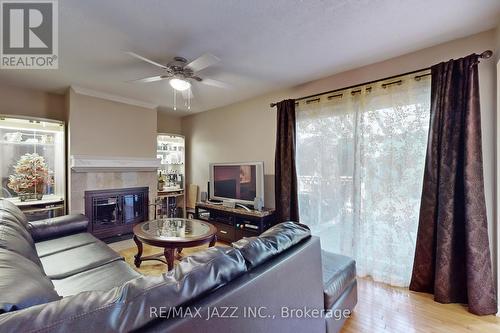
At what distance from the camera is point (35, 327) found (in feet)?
1.92

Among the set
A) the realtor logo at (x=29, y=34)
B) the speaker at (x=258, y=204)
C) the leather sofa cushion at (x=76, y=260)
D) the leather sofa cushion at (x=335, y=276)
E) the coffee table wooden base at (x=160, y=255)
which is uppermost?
the realtor logo at (x=29, y=34)

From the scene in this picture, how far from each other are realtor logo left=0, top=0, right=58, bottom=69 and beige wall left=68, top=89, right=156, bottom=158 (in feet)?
2.51

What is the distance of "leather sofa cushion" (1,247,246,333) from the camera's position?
0.61 meters

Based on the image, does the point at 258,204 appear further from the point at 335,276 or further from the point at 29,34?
the point at 29,34

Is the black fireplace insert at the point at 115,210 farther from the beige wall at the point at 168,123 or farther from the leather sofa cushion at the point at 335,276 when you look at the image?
the leather sofa cushion at the point at 335,276

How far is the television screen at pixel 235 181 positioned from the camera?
3.45m

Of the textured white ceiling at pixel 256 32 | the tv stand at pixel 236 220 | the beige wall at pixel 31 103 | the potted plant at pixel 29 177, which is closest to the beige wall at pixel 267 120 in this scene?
the textured white ceiling at pixel 256 32

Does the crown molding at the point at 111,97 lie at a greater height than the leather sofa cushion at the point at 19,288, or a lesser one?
greater

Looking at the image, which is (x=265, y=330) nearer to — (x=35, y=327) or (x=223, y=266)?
(x=223, y=266)

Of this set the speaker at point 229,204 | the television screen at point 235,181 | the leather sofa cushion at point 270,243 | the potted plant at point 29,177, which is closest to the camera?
the leather sofa cushion at point 270,243

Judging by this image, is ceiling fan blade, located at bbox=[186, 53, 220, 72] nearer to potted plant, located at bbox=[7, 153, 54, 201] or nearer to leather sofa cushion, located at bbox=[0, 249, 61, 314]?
leather sofa cushion, located at bbox=[0, 249, 61, 314]

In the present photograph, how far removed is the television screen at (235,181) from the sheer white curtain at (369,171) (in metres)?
0.76

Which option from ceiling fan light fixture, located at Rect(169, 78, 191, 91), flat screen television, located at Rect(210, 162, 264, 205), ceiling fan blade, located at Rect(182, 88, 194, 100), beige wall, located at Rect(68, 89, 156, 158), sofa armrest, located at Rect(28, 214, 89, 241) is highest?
ceiling fan blade, located at Rect(182, 88, 194, 100)

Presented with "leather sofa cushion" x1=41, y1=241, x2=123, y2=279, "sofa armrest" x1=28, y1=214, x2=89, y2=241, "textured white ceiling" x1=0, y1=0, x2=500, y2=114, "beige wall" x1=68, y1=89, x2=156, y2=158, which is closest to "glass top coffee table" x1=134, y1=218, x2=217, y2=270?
"leather sofa cushion" x1=41, y1=241, x2=123, y2=279
